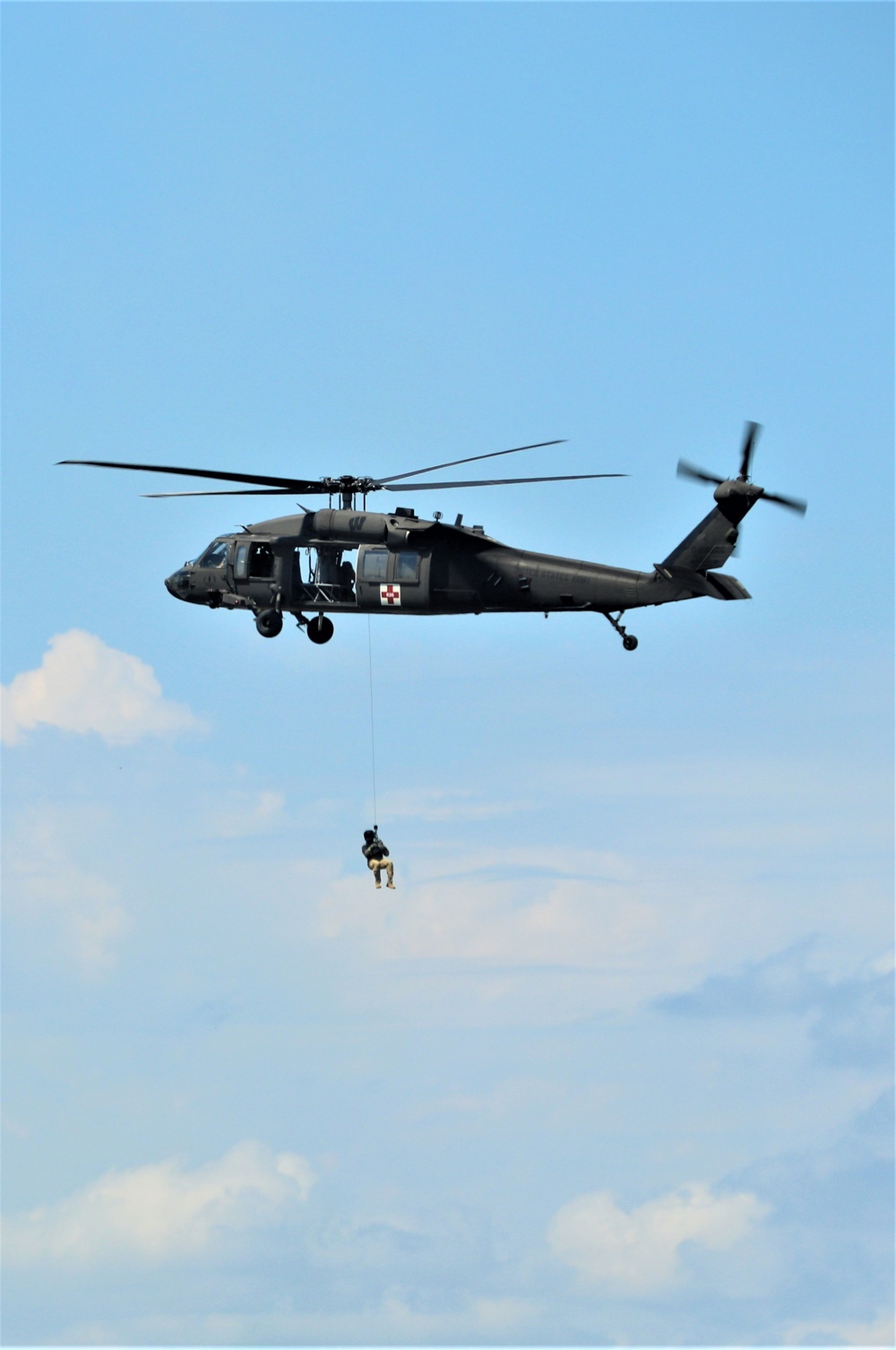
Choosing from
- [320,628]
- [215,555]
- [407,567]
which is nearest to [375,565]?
[407,567]

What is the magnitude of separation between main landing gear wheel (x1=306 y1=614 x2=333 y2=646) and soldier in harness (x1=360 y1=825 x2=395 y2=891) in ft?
24.3

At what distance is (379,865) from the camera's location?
217 ft

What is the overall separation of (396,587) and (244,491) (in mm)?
6508

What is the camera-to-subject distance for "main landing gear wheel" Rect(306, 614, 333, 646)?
224 ft

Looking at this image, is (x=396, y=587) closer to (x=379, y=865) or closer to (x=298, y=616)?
(x=298, y=616)

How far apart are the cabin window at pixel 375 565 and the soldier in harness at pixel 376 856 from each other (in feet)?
29.4

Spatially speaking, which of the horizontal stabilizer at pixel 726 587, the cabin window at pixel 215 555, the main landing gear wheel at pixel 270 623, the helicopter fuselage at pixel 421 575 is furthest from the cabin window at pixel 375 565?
the horizontal stabilizer at pixel 726 587

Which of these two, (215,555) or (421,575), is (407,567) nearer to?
(421,575)

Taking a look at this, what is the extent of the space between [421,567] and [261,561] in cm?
666

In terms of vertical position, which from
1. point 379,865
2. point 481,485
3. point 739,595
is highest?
point 481,485

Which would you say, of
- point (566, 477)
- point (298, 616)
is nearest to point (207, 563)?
point (298, 616)

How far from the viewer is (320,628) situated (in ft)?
224

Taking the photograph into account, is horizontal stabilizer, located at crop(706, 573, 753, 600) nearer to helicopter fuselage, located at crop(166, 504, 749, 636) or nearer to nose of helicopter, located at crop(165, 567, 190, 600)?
helicopter fuselage, located at crop(166, 504, 749, 636)

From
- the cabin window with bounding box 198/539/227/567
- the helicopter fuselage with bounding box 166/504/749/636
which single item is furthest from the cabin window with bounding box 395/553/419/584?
the cabin window with bounding box 198/539/227/567
